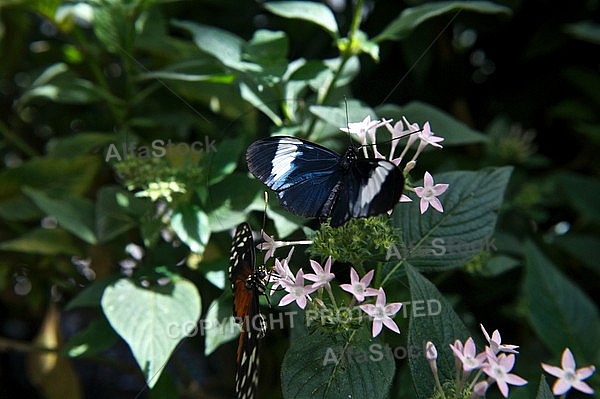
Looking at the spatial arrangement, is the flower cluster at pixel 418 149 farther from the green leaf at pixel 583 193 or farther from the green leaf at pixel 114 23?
the green leaf at pixel 583 193

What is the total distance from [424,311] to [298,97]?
0.44m

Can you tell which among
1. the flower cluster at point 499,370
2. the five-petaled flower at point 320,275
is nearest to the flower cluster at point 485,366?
the flower cluster at point 499,370

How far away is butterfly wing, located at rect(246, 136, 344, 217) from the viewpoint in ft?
1.88

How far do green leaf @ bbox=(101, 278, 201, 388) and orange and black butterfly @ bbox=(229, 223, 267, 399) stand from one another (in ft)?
0.51

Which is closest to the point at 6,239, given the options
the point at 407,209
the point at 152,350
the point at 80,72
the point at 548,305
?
the point at 80,72

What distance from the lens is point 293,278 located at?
58cm

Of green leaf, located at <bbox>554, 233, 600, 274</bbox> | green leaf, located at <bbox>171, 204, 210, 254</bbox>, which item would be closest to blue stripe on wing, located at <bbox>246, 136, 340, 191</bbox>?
green leaf, located at <bbox>171, 204, 210, 254</bbox>

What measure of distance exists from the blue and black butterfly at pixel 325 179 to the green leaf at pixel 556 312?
54 centimetres

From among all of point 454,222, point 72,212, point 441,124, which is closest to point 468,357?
point 454,222

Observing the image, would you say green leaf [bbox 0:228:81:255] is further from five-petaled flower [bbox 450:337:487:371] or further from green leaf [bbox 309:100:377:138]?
five-petaled flower [bbox 450:337:487:371]

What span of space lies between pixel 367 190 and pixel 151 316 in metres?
0.39

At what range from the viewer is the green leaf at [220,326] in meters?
0.80

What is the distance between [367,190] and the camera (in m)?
0.53

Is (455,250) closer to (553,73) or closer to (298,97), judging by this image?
(298,97)
